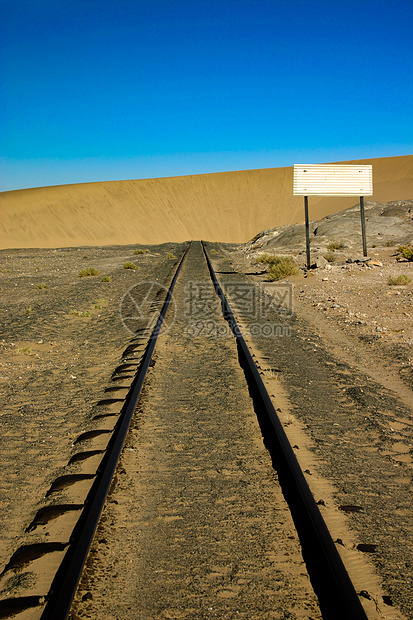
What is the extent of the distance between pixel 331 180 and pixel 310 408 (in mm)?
16205

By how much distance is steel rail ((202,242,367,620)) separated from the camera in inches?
90.4

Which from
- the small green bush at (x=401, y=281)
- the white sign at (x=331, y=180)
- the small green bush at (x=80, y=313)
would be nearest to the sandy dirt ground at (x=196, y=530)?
the small green bush at (x=80, y=313)

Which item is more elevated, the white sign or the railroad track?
the white sign

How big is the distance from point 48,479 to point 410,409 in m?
3.97

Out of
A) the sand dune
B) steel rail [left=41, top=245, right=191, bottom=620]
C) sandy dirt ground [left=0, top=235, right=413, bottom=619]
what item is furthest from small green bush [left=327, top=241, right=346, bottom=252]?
the sand dune

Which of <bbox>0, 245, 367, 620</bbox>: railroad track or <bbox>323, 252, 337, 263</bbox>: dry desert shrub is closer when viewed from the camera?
<bbox>0, 245, 367, 620</bbox>: railroad track

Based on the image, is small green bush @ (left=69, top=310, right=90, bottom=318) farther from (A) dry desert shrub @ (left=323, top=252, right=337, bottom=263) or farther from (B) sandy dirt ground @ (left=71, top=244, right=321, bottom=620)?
(A) dry desert shrub @ (left=323, top=252, right=337, bottom=263)

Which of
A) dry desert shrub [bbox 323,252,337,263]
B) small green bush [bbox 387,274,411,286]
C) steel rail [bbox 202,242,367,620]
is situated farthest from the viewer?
dry desert shrub [bbox 323,252,337,263]

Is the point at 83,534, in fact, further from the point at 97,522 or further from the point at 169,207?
the point at 169,207

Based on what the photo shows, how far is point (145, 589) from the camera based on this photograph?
2572 mm

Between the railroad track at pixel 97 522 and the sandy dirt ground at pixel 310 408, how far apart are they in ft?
0.32

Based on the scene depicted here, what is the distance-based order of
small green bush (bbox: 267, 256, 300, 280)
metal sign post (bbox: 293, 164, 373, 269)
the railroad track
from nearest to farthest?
the railroad track, small green bush (bbox: 267, 256, 300, 280), metal sign post (bbox: 293, 164, 373, 269)

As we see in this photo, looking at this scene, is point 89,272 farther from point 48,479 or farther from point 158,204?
point 158,204

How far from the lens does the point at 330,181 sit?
1936 cm
